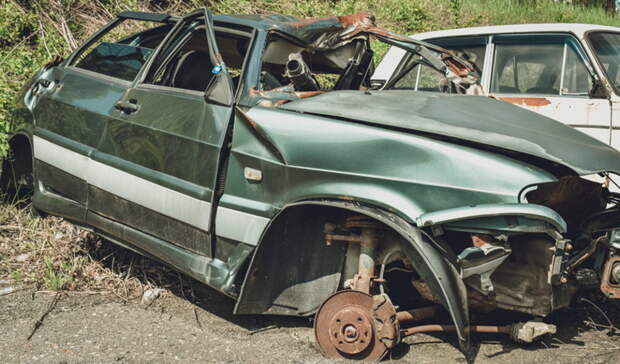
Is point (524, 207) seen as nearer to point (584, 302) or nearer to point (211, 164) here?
point (211, 164)

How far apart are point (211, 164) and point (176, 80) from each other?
117cm

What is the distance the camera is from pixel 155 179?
3.79 metres

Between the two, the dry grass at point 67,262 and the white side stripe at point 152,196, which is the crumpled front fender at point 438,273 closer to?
the white side stripe at point 152,196

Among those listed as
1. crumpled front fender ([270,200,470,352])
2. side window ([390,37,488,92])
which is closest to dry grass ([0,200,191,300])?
crumpled front fender ([270,200,470,352])

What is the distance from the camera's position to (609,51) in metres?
5.66

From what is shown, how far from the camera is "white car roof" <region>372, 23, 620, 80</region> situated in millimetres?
5738

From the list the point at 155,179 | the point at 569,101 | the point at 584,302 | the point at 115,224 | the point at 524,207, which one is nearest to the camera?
the point at 524,207

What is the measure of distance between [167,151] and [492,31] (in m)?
3.82

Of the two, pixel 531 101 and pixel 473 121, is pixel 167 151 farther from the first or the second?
pixel 531 101

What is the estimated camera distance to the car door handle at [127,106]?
158 inches

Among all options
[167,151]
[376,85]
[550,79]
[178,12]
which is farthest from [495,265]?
[178,12]

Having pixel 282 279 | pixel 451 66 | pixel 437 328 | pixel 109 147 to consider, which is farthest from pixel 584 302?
pixel 109 147

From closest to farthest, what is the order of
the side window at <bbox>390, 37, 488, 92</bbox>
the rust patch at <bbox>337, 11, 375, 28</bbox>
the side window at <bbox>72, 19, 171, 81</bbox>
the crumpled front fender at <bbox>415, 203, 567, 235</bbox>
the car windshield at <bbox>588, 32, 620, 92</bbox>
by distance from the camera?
1. the crumpled front fender at <bbox>415, 203, 567, 235</bbox>
2. the rust patch at <bbox>337, 11, 375, 28</bbox>
3. the side window at <bbox>72, 19, 171, 81</bbox>
4. the car windshield at <bbox>588, 32, 620, 92</bbox>
5. the side window at <bbox>390, 37, 488, 92</bbox>

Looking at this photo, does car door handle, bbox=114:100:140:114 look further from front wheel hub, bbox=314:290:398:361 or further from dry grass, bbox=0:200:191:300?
front wheel hub, bbox=314:290:398:361
